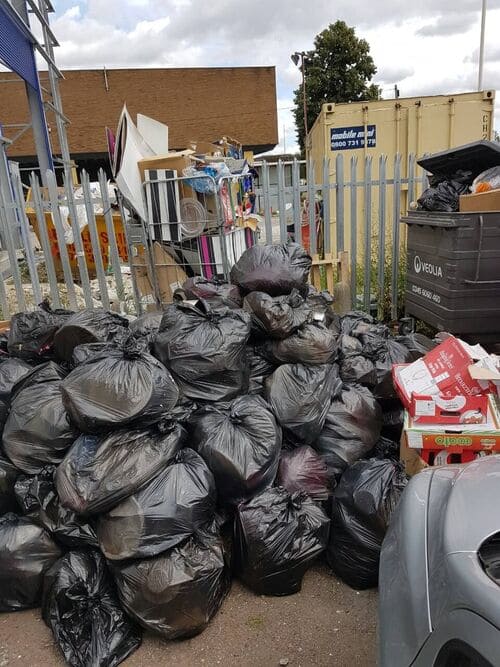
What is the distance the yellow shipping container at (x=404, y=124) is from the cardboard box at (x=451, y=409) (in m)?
5.99

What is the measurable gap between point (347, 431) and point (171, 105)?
28.5 m

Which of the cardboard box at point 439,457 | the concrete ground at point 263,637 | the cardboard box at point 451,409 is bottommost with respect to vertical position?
the concrete ground at point 263,637

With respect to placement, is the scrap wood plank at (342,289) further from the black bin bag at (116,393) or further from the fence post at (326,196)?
the black bin bag at (116,393)

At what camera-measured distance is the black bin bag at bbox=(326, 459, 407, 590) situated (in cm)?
225

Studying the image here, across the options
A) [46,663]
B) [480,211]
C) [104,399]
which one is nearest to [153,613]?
[46,663]

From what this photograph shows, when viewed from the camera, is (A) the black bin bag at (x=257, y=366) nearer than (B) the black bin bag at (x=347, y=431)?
No

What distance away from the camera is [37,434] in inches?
96.4

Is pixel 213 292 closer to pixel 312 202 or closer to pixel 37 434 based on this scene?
pixel 37 434

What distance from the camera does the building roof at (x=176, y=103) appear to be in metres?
26.2

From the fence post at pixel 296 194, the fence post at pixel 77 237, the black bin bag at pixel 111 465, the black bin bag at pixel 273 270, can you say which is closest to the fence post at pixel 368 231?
the fence post at pixel 296 194

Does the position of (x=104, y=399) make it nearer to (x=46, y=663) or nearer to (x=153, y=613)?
(x=153, y=613)

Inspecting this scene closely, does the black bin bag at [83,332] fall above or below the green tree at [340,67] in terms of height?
below

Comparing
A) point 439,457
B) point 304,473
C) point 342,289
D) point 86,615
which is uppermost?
point 342,289

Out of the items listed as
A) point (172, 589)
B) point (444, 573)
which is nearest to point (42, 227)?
point (172, 589)
